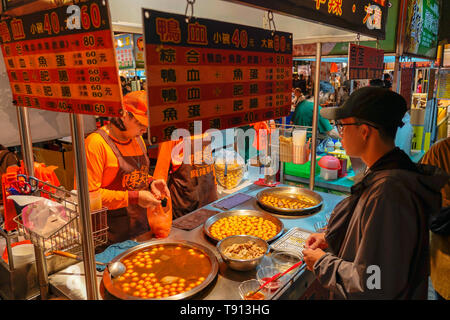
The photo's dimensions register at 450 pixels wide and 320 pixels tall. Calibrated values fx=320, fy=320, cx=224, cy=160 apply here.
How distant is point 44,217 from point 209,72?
110 cm

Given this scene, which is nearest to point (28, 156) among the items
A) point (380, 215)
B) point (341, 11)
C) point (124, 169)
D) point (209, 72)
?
point (124, 169)

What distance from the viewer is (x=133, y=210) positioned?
2.95 metres

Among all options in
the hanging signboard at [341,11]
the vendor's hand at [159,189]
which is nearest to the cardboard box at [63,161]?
the vendor's hand at [159,189]

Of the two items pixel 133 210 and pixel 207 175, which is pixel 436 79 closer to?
pixel 207 175

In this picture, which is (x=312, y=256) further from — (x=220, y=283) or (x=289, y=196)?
(x=289, y=196)

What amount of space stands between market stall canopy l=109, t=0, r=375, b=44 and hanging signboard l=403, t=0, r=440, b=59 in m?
1.11

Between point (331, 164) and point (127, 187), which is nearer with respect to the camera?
point (127, 187)

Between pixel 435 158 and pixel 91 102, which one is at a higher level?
pixel 91 102

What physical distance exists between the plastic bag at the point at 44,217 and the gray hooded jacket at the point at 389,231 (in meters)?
1.37

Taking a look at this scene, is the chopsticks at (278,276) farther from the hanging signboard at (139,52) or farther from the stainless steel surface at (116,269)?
the hanging signboard at (139,52)

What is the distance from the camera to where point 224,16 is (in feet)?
8.39

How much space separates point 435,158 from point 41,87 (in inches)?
109

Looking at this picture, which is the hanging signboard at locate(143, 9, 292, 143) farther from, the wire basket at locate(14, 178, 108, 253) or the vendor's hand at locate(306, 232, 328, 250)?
the vendor's hand at locate(306, 232, 328, 250)
